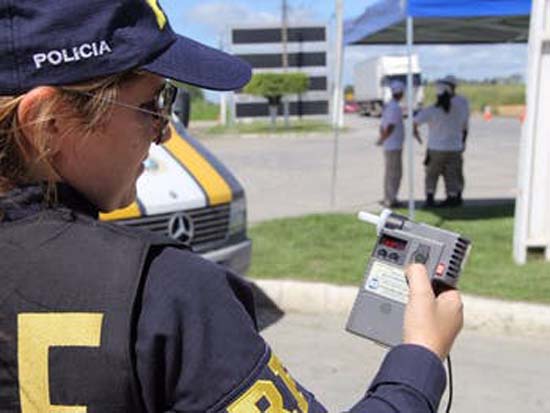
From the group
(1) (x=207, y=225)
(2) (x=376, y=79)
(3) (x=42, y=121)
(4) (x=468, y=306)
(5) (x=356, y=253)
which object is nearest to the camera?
(3) (x=42, y=121)

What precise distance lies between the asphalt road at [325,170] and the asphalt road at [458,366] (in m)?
5.61

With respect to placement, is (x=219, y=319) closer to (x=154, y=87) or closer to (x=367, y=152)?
(x=154, y=87)

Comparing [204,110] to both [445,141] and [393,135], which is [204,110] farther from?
[445,141]

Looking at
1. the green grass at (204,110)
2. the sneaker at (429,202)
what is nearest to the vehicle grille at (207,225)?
the sneaker at (429,202)

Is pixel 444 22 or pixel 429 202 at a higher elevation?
pixel 444 22

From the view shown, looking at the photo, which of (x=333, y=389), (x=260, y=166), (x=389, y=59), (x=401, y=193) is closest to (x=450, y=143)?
(x=401, y=193)

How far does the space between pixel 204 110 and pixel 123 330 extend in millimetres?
62466

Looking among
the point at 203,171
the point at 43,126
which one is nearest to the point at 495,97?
the point at 203,171

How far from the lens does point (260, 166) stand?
20.9 m

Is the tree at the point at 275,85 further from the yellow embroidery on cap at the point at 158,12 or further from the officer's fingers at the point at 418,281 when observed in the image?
the yellow embroidery on cap at the point at 158,12

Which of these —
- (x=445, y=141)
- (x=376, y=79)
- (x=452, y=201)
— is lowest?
(x=452, y=201)

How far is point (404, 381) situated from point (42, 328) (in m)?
0.47

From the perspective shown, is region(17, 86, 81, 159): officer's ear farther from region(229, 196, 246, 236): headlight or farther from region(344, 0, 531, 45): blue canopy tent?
region(344, 0, 531, 45): blue canopy tent

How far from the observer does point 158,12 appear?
1158mm
